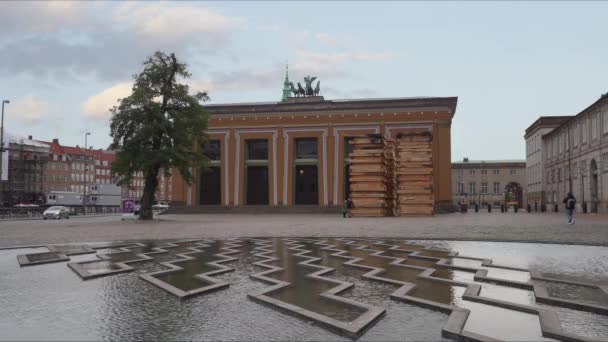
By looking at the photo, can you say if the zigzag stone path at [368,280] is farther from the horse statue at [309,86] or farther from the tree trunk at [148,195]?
the horse statue at [309,86]

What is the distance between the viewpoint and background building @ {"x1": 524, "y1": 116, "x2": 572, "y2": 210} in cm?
6488

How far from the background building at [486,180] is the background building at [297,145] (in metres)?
64.8

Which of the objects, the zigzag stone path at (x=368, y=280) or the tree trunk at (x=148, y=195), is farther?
the tree trunk at (x=148, y=195)

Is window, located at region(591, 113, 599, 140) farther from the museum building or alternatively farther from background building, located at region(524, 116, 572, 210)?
background building, located at region(524, 116, 572, 210)

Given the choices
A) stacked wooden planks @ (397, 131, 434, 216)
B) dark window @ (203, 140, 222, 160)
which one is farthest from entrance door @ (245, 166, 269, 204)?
stacked wooden planks @ (397, 131, 434, 216)

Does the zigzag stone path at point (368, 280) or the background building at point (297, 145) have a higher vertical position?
the background building at point (297, 145)

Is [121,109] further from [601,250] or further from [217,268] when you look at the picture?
[601,250]

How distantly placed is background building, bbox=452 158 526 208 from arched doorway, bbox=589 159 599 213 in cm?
6499

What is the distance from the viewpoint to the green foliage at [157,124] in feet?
96.9

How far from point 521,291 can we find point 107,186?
71543 mm

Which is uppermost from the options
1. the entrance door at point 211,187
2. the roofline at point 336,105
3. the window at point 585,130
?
the roofline at point 336,105

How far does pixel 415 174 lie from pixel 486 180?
282 ft

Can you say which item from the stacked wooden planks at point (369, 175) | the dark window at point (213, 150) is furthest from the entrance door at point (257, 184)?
the stacked wooden planks at point (369, 175)

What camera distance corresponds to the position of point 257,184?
51969 mm
